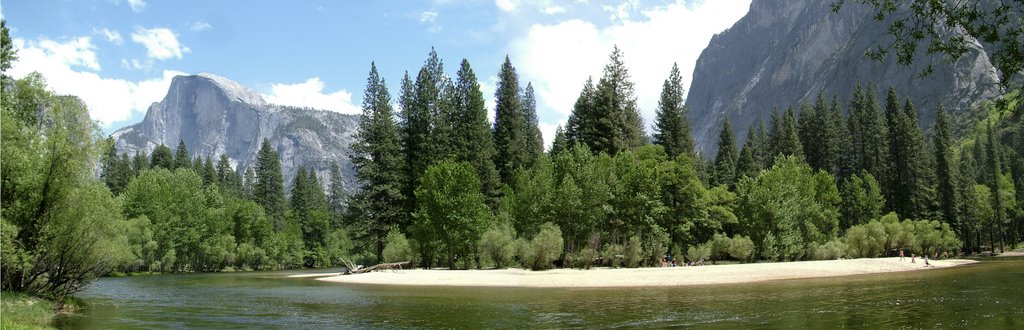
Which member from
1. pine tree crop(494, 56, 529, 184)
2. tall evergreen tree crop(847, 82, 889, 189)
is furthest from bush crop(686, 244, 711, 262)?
tall evergreen tree crop(847, 82, 889, 189)

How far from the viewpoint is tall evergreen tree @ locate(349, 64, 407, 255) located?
58.3 m

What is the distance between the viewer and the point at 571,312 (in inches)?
904

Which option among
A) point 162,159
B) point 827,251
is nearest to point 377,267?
point 827,251

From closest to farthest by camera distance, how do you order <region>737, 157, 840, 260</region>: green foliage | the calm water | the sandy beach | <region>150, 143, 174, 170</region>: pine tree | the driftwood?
1. the calm water
2. the sandy beach
3. the driftwood
4. <region>737, 157, 840, 260</region>: green foliage
5. <region>150, 143, 174, 170</region>: pine tree

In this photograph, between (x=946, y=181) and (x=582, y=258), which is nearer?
(x=582, y=258)

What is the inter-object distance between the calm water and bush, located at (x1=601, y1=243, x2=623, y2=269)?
47.9ft

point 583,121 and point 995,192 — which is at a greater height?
point 583,121

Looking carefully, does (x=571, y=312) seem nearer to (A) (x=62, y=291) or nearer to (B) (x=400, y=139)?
(A) (x=62, y=291)

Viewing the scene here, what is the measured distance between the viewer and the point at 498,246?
48.1 metres

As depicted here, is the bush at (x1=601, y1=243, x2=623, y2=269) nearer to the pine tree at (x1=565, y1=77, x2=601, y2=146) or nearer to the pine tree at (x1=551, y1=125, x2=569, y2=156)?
the pine tree at (x1=565, y1=77, x2=601, y2=146)

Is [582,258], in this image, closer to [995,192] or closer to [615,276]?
[615,276]

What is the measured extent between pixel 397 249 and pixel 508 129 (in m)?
22.9

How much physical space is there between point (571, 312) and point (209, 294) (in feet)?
75.9

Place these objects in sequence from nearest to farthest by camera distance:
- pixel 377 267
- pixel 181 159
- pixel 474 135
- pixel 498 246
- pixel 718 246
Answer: pixel 498 246
pixel 377 267
pixel 718 246
pixel 474 135
pixel 181 159
